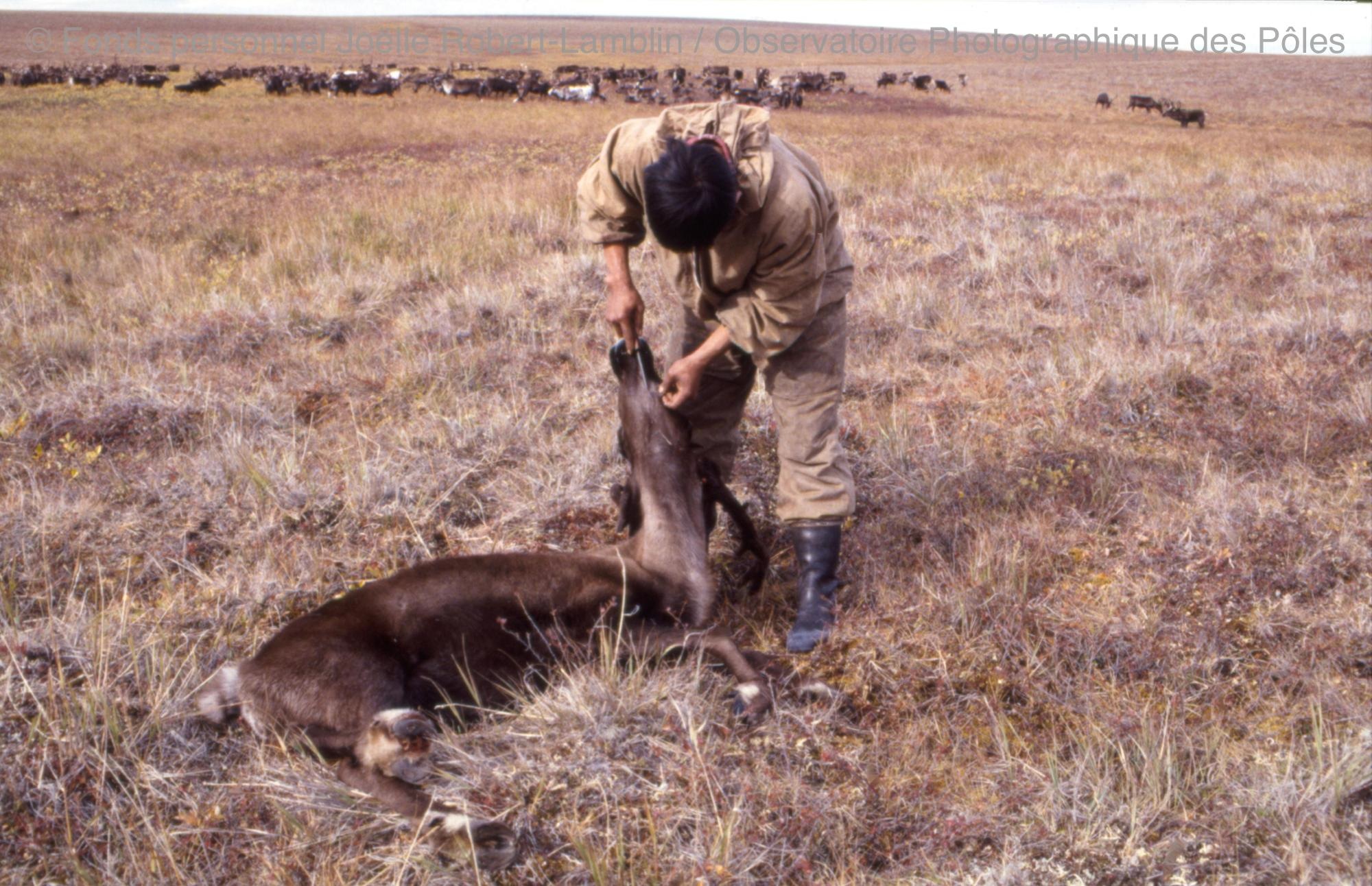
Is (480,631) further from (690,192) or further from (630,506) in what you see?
(690,192)

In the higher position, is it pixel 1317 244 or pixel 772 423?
pixel 1317 244

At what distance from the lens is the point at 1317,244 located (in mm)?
9875

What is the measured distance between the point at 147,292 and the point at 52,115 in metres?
25.0

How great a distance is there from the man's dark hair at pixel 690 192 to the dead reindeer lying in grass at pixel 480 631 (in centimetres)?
105

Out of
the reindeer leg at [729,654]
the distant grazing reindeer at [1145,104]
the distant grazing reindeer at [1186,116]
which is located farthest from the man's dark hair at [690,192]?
the distant grazing reindeer at [1145,104]

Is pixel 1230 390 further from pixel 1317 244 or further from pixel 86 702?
pixel 86 702

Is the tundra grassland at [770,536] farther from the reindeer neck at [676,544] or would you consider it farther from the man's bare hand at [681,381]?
the man's bare hand at [681,381]

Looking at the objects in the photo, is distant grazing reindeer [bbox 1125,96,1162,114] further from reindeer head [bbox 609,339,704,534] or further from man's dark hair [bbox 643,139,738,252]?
man's dark hair [bbox 643,139,738,252]

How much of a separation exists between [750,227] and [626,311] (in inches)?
30.1

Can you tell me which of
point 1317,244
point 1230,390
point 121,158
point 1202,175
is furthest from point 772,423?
point 121,158

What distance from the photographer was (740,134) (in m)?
3.58

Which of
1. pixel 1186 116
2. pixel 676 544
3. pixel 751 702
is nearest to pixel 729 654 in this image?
pixel 751 702

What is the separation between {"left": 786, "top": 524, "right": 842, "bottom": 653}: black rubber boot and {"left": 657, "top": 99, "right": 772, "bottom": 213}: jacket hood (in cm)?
151

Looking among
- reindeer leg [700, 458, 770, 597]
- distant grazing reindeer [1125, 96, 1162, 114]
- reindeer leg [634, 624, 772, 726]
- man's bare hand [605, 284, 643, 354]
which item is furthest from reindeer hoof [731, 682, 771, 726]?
distant grazing reindeer [1125, 96, 1162, 114]
